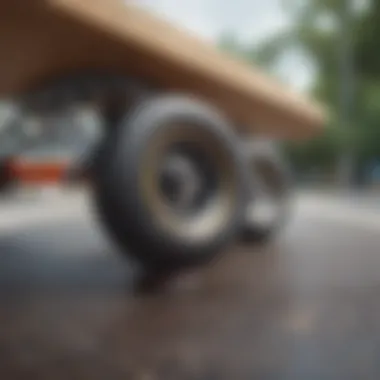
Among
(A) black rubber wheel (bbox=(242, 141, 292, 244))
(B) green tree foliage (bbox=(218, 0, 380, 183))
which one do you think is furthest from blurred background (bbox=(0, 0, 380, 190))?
(A) black rubber wheel (bbox=(242, 141, 292, 244))

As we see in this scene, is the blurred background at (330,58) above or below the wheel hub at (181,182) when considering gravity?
below

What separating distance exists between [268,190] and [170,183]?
1.22ft

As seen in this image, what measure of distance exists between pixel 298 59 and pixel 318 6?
36 mm

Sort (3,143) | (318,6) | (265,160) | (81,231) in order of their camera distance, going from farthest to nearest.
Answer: (265,160), (81,231), (3,143), (318,6)

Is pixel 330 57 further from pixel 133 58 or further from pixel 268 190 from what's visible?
pixel 268 190

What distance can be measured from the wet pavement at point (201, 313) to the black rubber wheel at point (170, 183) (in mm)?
37

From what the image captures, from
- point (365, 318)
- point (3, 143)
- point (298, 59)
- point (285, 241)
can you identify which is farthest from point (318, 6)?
point (285, 241)

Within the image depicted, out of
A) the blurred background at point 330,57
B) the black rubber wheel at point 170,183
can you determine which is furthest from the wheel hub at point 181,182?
the blurred background at point 330,57

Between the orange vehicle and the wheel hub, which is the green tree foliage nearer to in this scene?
the orange vehicle

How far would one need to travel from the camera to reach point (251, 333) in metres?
0.39

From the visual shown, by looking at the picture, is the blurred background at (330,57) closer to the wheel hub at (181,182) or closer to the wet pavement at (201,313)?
the wet pavement at (201,313)

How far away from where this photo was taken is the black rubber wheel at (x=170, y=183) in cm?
58

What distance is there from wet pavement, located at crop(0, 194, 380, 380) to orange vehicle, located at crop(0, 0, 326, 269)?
56 mm

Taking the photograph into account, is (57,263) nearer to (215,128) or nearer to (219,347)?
(215,128)
